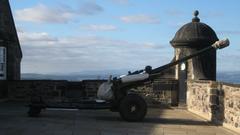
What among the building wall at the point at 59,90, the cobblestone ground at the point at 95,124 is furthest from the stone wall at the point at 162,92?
the cobblestone ground at the point at 95,124

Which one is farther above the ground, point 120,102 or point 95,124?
point 120,102

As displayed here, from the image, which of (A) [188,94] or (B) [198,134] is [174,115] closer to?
(A) [188,94]

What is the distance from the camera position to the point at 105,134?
44.8 ft

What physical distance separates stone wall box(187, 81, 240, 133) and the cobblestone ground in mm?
312

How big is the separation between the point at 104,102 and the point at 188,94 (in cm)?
580

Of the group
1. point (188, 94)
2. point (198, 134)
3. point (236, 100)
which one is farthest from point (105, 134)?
point (188, 94)

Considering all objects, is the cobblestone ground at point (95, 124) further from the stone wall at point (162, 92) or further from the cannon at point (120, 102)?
the stone wall at point (162, 92)

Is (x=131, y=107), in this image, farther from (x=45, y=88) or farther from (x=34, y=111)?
(x=45, y=88)

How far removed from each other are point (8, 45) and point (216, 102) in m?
11.1

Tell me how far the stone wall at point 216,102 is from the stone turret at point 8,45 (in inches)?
314

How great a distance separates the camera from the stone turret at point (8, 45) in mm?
23812

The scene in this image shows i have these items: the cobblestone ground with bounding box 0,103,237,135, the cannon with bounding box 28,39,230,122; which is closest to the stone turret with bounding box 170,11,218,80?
the cobblestone ground with bounding box 0,103,237,135

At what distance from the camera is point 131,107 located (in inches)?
654

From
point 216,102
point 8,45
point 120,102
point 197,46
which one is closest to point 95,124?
point 120,102
